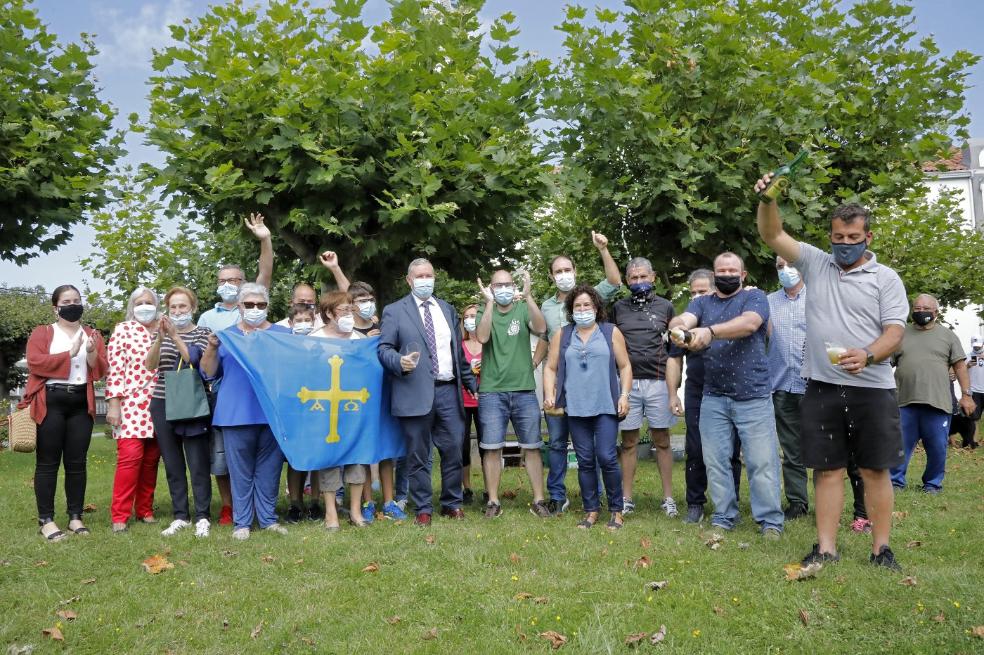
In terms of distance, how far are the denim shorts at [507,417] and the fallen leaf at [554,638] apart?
129 inches

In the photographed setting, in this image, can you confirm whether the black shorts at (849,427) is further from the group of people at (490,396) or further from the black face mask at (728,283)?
the black face mask at (728,283)

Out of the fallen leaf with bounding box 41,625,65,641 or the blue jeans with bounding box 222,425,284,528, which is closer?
the fallen leaf with bounding box 41,625,65,641

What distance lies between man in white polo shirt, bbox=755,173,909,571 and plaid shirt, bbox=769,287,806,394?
201 centimetres

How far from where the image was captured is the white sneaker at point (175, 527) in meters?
6.61

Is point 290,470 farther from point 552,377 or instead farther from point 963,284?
point 963,284

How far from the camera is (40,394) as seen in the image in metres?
6.71

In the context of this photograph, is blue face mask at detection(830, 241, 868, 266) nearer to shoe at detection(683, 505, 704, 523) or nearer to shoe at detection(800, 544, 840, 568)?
shoe at detection(800, 544, 840, 568)

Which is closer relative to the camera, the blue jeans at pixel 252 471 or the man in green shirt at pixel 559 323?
the blue jeans at pixel 252 471

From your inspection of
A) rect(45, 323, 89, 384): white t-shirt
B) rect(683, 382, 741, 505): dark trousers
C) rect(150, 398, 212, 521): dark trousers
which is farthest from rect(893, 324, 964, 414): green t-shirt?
rect(45, 323, 89, 384): white t-shirt

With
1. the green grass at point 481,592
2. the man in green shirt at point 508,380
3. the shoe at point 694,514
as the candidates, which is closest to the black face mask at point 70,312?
the green grass at point 481,592

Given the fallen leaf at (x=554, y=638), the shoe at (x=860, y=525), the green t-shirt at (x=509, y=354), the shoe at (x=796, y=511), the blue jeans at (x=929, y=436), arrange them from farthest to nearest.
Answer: the blue jeans at (x=929, y=436), the green t-shirt at (x=509, y=354), the shoe at (x=796, y=511), the shoe at (x=860, y=525), the fallen leaf at (x=554, y=638)

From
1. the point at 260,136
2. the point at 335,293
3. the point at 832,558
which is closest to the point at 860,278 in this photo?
the point at 832,558

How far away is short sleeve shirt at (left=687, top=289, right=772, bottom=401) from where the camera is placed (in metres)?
6.36

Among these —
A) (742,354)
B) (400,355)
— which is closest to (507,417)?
(400,355)
